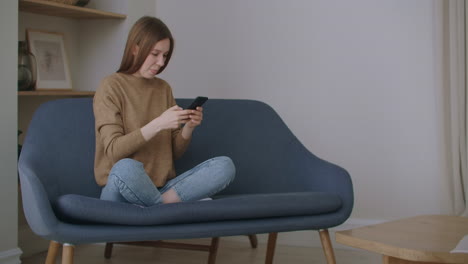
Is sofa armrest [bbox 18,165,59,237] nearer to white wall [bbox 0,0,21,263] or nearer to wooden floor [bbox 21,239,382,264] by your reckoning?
white wall [bbox 0,0,21,263]

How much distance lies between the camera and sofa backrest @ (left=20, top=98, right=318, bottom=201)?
2.56m

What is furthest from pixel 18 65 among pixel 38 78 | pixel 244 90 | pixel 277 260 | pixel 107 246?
pixel 277 260

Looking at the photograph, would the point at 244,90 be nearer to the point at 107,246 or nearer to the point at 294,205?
the point at 107,246

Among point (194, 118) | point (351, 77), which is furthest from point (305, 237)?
point (194, 118)

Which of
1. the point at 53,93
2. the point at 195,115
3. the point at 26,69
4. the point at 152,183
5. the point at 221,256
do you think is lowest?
the point at 221,256

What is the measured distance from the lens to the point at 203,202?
2227 millimetres

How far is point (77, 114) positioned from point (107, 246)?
0.81 metres

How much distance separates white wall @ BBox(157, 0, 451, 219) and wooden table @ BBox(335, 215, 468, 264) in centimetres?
94

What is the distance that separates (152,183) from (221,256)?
3.66 ft

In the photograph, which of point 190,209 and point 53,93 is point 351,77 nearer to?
point 53,93

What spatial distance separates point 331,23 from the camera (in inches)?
137

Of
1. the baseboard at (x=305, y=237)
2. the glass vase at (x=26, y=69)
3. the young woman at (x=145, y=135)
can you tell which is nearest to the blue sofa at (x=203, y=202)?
the young woman at (x=145, y=135)

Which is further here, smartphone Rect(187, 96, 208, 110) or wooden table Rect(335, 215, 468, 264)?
Answer: smartphone Rect(187, 96, 208, 110)

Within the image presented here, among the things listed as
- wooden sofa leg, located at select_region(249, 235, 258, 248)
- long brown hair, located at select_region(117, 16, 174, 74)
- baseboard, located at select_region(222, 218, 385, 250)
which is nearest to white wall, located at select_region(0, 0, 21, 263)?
long brown hair, located at select_region(117, 16, 174, 74)
